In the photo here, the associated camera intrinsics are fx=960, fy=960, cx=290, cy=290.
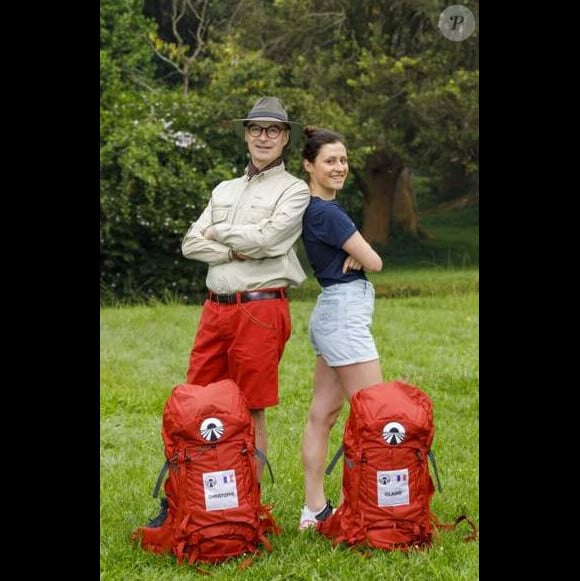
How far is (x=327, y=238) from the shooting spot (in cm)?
409

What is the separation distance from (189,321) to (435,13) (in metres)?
7.29

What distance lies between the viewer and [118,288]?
13.1 meters

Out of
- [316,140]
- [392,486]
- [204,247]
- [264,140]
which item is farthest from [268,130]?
[392,486]

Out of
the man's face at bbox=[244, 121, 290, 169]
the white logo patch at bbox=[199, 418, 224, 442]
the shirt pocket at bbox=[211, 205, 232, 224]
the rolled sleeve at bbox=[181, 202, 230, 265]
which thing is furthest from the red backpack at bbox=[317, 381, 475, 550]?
the man's face at bbox=[244, 121, 290, 169]

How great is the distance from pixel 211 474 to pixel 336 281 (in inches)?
38.1

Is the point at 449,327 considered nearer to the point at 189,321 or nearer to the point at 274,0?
the point at 189,321

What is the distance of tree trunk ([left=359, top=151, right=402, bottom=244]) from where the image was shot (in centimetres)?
1816

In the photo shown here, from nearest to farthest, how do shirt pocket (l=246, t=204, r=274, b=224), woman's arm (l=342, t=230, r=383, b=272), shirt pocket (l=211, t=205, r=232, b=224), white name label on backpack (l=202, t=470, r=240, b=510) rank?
white name label on backpack (l=202, t=470, r=240, b=510) → woman's arm (l=342, t=230, r=383, b=272) → shirt pocket (l=246, t=204, r=274, b=224) → shirt pocket (l=211, t=205, r=232, b=224)

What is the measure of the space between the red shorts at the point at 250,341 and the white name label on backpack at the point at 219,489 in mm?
435

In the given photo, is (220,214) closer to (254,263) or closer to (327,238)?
(254,263)

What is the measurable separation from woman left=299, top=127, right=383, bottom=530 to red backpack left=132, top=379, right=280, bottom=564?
0.46 m

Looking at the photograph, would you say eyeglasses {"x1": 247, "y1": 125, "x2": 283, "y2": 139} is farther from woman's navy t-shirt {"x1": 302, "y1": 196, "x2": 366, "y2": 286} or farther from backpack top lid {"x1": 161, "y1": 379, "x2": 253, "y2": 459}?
backpack top lid {"x1": 161, "y1": 379, "x2": 253, "y2": 459}

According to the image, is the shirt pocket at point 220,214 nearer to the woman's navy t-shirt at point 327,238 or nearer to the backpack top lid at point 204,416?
the woman's navy t-shirt at point 327,238
